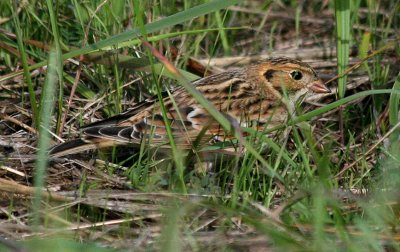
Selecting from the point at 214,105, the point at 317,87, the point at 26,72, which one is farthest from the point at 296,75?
the point at 26,72

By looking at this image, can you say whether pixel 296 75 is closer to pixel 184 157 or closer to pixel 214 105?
pixel 214 105

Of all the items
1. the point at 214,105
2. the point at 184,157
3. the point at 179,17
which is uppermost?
the point at 179,17

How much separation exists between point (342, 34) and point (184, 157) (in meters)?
1.40

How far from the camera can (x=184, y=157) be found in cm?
452

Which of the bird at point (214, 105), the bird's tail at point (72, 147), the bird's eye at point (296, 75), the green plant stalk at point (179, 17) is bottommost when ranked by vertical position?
the bird's tail at point (72, 147)

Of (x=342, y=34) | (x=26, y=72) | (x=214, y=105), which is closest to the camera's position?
(x=26, y=72)

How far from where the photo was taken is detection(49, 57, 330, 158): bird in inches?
186

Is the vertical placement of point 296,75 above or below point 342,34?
below

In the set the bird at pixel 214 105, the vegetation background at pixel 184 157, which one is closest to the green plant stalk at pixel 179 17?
the vegetation background at pixel 184 157

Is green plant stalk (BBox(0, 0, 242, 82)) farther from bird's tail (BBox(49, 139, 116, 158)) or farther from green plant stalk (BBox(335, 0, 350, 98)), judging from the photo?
green plant stalk (BBox(335, 0, 350, 98))

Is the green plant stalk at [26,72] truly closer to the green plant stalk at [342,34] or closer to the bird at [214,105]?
the bird at [214,105]

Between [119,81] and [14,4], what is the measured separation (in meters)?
0.69

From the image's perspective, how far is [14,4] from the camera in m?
5.21

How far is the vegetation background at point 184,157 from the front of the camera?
3707mm
